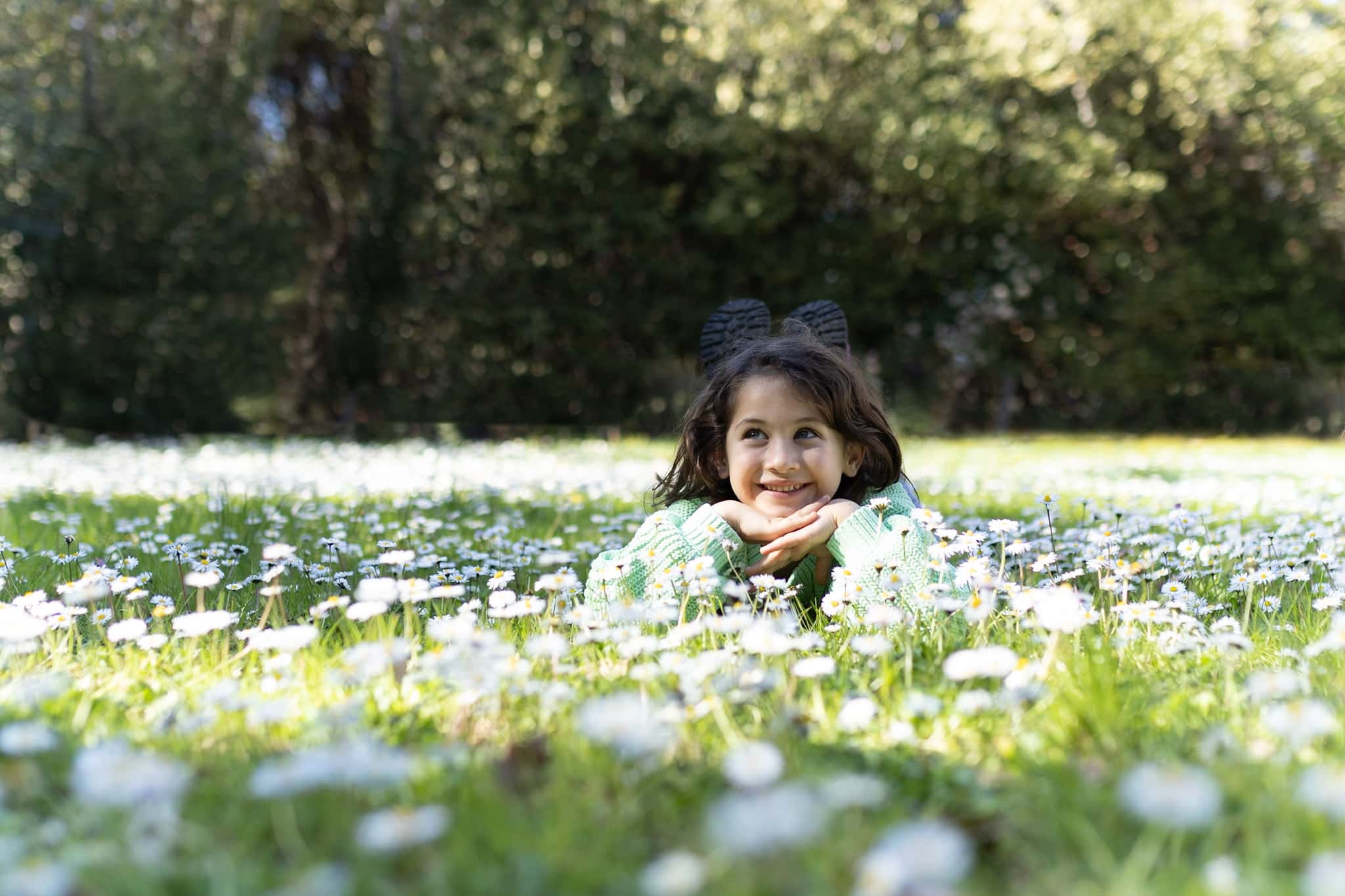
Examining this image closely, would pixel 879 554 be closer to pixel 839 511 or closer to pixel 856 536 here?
pixel 856 536

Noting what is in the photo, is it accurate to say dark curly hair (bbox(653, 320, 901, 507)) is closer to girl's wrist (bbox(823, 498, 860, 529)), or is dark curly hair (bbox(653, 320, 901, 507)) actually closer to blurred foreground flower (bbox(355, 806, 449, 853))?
girl's wrist (bbox(823, 498, 860, 529))

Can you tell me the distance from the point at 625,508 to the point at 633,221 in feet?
27.4

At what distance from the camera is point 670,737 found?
1285 mm

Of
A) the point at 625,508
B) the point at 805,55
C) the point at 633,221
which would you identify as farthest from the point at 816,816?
the point at 805,55

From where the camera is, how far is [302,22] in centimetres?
1266

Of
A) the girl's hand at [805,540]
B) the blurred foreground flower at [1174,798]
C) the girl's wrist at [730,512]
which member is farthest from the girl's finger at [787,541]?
the blurred foreground flower at [1174,798]

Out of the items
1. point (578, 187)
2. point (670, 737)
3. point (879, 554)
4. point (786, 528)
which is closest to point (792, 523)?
point (786, 528)

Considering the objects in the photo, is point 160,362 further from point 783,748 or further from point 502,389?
point 783,748

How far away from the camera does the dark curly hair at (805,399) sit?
278 cm

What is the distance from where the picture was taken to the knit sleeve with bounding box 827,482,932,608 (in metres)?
2.24

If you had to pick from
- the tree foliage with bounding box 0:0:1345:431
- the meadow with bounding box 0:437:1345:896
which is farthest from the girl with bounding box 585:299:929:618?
the tree foliage with bounding box 0:0:1345:431

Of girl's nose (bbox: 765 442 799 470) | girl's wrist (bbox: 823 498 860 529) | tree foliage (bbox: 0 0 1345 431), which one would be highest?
tree foliage (bbox: 0 0 1345 431)

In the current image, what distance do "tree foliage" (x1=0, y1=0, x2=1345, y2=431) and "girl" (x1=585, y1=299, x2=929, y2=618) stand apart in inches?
375

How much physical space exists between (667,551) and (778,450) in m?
0.41
